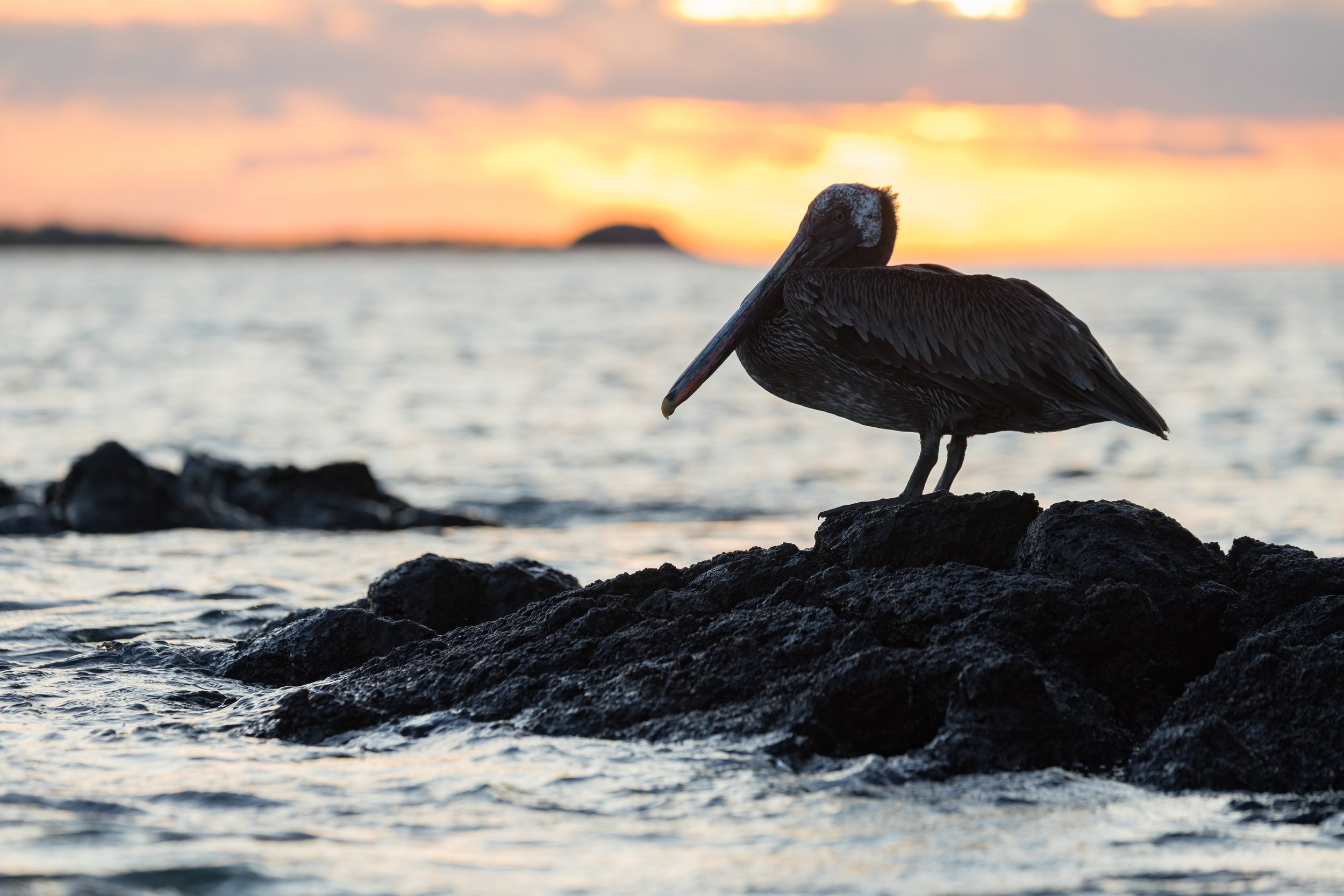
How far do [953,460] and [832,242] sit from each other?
1128 mm

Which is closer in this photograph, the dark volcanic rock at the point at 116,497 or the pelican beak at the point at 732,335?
the pelican beak at the point at 732,335

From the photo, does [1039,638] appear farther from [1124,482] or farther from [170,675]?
[1124,482]

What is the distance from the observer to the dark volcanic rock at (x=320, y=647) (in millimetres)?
6180

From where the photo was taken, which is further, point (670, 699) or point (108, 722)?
point (108, 722)

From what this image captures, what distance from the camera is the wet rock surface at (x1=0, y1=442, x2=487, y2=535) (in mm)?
11742

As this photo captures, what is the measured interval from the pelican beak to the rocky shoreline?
86cm

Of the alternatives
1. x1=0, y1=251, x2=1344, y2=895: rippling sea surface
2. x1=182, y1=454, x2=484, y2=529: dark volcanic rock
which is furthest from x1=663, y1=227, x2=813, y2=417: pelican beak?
x1=182, y1=454, x2=484, y2=529: dark volcanic rock

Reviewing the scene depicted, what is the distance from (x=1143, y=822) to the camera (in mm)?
4195

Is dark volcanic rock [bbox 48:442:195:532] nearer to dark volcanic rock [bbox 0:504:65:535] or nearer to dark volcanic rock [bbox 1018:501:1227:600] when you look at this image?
dark volcanic rock [bbox 0:504:65:535]

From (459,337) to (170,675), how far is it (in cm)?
4079

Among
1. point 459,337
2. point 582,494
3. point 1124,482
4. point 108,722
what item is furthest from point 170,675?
point 459,337

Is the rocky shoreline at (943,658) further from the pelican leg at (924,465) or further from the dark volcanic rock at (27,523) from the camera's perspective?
the dark volcanic rock at (27,523)

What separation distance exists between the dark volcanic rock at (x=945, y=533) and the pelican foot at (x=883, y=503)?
0.06m

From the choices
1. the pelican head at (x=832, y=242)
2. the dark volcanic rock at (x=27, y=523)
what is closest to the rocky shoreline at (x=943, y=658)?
the pelican head at (x=832, y=242)
